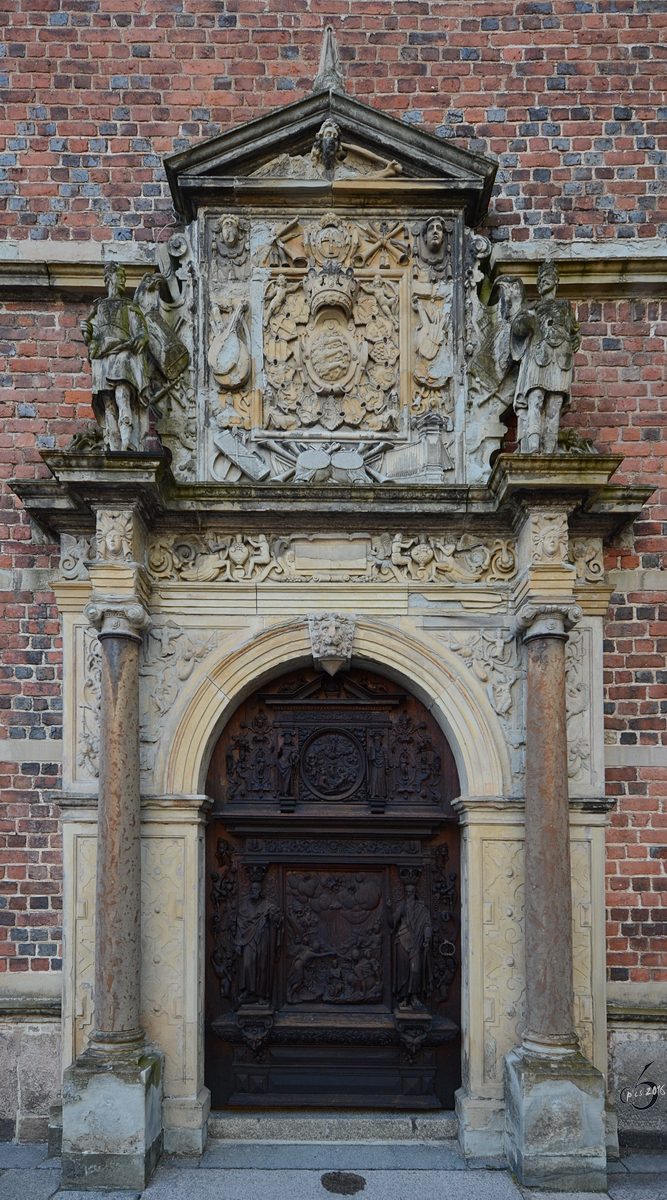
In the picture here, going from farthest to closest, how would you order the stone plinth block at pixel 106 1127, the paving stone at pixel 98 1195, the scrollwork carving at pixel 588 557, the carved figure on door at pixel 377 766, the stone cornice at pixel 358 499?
the carved figure on door at pixel 377 766 → the scrollwork carving at pixel 588 557 → the stone cornice at pixel 358 499 → the stone plinth block at pixel 106 1127 → the paving stone at pixel 98 1195

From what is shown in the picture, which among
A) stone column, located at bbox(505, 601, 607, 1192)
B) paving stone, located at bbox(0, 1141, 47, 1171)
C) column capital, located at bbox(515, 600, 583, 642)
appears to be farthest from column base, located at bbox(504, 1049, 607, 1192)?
paving stone, located at bbox(0, 1141, 47, 1171)

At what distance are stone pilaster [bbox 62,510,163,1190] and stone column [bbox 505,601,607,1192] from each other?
1930mm

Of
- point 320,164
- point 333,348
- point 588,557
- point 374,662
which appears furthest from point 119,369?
point 588,557

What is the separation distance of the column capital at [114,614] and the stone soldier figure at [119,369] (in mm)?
826

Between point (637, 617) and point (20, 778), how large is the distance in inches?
147

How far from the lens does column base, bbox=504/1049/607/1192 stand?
4.93 m

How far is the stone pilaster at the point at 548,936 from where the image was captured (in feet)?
16.3

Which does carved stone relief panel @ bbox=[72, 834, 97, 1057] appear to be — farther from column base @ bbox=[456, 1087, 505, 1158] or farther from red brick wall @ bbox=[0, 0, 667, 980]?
column base @ bbox=[456, 1087, 505, 1158]

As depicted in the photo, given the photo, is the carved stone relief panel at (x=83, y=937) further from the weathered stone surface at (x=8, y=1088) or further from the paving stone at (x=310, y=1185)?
the paving stone at (x=310, y=1185)

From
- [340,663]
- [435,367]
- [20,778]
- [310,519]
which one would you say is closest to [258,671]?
[340,663]

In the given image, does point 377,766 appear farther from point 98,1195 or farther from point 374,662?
point 98,1195

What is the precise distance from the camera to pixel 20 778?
18.9ft

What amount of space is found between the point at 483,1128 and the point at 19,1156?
250 cm

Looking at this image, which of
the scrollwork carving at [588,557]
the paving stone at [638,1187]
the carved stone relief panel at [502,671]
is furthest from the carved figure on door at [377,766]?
the paving stone at [638,1187]
